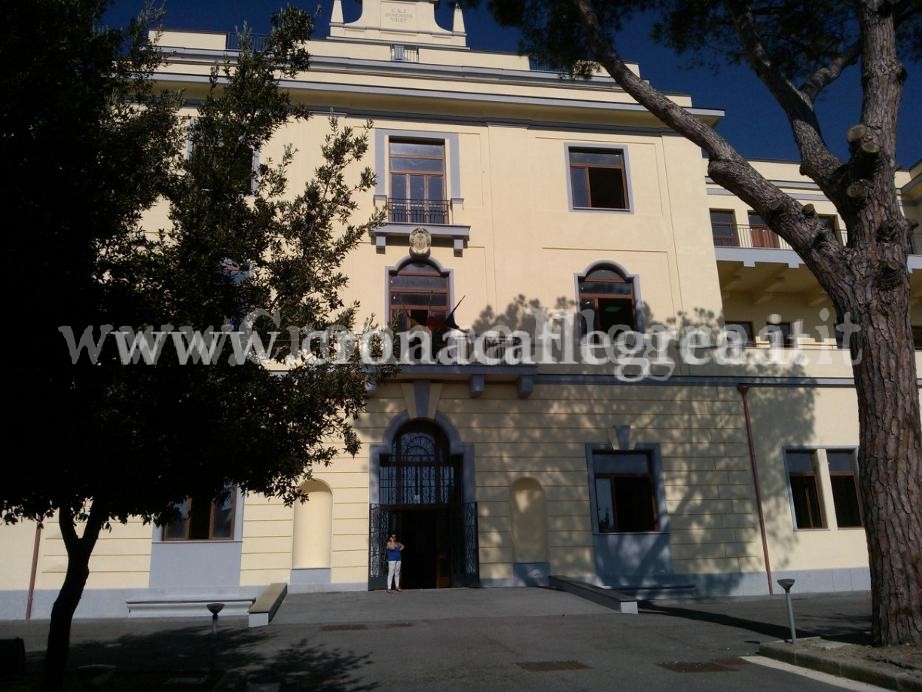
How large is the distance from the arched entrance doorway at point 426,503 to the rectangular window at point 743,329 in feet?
29.3

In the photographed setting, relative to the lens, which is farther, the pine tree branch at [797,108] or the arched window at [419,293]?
the arched window at [419,293]

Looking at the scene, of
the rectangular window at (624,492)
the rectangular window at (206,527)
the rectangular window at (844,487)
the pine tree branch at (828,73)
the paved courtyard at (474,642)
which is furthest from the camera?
the rectangular window at (844,487)

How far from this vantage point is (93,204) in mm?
5469

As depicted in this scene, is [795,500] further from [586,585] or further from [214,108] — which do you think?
[214,108]

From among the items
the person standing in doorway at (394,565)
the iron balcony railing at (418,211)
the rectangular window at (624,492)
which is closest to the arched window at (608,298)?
the rectangular window at (624,492)

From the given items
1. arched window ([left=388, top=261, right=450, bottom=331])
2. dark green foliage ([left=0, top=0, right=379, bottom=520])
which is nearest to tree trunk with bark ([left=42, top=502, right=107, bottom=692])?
dark green foliage ([left=0, top=0, right=379, bottom=520])

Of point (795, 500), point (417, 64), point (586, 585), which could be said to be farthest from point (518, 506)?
point (417, 64)

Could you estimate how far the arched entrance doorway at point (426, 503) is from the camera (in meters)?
15.7

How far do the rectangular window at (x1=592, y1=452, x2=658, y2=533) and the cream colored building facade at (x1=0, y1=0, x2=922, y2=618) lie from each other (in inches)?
1.8

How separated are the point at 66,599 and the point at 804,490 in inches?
625

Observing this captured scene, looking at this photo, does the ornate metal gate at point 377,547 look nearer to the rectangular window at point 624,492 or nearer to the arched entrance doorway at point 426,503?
the arched entrance doorway at point 426,503

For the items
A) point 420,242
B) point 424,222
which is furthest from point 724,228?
point 420,242

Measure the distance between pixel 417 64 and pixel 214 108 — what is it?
12661 mm

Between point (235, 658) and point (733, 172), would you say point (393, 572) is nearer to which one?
point (235, 658)
